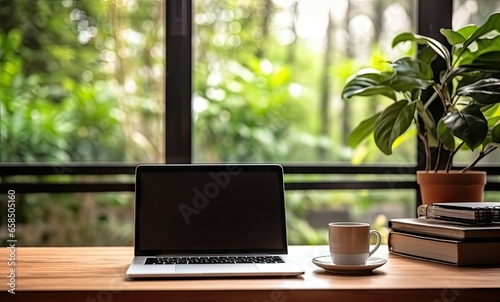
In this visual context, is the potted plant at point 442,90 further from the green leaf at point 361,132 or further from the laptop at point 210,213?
the laptop at point 210,213

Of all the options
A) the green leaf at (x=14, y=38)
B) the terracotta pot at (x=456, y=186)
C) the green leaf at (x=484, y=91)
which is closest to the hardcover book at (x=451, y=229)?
the terracotta pot at (x=456, y=186)

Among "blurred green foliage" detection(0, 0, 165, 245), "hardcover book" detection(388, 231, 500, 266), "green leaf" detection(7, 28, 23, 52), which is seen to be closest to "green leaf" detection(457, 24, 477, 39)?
"hardcover book" detection(388, 231, 500, 266)

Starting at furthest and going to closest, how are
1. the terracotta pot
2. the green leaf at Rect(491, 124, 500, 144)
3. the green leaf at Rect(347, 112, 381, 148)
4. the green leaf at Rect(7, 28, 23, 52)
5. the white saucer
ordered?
the green leaf at Rect(7, 28, 23, 52)
the green leaf at Rect(347, 112, 381, 148)
the terracotta pot
the green leaf at Rect(491, 124, 500, 144)
the white saucer

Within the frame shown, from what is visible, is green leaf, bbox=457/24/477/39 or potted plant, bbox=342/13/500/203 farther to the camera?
green leaf, bbox=457/24/477/39

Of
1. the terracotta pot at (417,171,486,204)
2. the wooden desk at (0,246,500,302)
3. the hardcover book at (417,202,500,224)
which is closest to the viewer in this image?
the wooden desk at (0,246,500,302)

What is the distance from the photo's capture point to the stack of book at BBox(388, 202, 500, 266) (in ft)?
4.70

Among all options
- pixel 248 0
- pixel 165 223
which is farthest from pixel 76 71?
pixel 165 223

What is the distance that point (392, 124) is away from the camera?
1.74 m

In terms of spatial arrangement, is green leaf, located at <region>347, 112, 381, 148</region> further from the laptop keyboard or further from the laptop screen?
the laptop keyboard

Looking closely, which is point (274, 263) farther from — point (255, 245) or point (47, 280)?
point (47, 280)

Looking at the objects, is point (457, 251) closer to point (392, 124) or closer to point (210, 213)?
point (392, 124)

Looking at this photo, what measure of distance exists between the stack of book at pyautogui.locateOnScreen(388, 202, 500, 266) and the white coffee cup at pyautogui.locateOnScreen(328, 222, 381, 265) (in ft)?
0.63

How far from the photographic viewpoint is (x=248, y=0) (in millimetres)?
2975

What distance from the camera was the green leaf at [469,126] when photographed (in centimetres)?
152
